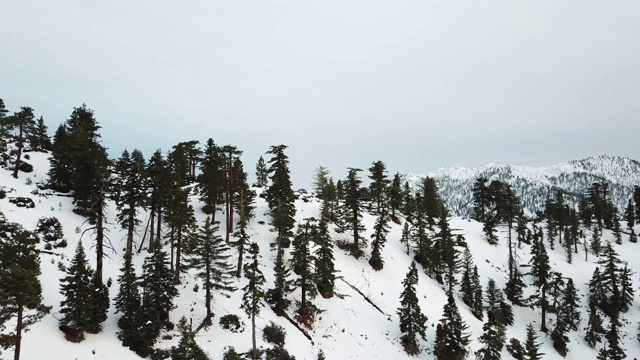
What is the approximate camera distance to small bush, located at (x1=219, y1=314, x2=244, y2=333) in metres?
32.4

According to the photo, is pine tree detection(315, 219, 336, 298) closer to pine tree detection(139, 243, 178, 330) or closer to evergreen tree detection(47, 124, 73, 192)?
pine tree detection(139, 243, 178, 330)

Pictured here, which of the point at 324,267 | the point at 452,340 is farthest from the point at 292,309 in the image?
the point at 452,340

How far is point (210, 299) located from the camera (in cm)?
3328

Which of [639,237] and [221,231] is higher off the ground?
[221,231]

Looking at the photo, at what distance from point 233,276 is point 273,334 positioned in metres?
7.11

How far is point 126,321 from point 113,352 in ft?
7.35

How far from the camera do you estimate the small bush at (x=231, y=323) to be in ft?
106

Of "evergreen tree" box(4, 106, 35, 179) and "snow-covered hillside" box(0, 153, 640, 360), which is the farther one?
"evergreen tree" box(4, 106, 35, 179)

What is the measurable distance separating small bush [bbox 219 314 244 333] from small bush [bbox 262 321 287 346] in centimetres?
234

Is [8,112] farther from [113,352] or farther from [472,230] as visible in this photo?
[472,230]

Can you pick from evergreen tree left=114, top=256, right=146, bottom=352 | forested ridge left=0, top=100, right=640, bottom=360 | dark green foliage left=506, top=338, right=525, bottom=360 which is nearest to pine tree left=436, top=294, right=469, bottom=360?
forested ridge left=0, top=100, right=640, bottom=360

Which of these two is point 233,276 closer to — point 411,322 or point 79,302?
point 79,302

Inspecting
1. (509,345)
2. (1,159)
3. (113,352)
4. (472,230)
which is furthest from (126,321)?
(472,230)

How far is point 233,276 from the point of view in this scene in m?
35.3
